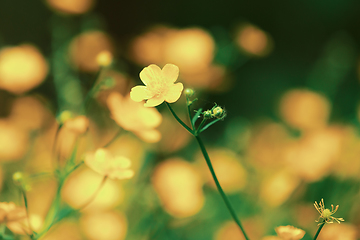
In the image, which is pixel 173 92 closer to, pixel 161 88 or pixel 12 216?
pixel 161 88

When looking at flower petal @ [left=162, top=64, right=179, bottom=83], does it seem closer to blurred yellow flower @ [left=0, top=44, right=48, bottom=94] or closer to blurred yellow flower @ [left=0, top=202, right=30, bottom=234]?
blurred yellow flower @ [left=0, top=202, right=30, bottom=234]

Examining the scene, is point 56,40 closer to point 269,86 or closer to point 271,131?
point 271,131

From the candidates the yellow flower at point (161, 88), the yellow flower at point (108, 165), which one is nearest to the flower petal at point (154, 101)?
the yellow flower at point (161, 88)

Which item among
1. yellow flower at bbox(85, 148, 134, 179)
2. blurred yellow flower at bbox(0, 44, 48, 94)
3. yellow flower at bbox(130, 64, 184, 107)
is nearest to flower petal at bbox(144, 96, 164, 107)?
yellow flower at bbox(130, 64, 184, 107)

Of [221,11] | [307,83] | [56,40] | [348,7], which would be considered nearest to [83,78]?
[56,40]

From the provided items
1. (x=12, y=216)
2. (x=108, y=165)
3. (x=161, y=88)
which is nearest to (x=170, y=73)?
(x=161, y=88)

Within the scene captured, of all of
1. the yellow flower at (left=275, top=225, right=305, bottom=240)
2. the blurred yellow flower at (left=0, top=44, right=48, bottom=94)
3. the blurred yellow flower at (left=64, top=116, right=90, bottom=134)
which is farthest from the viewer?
the blurred yellow flower at (left=0, top=44, right=48, bottom=94)
